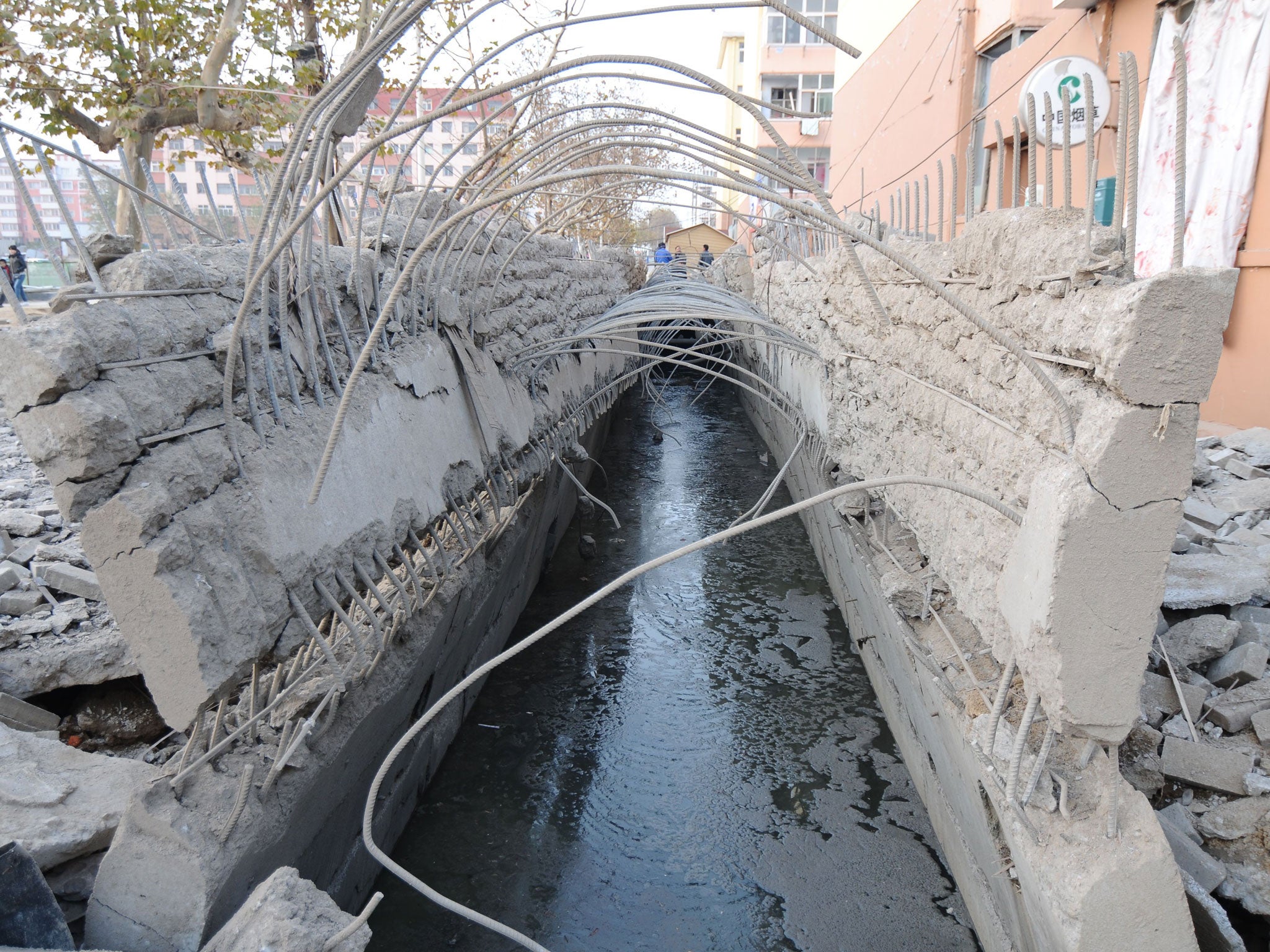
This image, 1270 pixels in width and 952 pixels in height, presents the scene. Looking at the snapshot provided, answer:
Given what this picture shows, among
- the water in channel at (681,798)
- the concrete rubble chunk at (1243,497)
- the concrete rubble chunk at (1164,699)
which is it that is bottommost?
the water in channel at (681,798)

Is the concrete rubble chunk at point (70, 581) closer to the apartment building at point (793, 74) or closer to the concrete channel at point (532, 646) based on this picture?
the concrete channel at point (532, 646)

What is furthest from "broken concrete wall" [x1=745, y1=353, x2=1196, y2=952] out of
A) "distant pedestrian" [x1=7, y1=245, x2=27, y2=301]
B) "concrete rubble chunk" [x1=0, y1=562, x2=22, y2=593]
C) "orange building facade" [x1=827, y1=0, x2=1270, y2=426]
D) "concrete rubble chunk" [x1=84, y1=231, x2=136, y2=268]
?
"distant pedestrian" [x1=7, y1=245, x2=27, y2=301]

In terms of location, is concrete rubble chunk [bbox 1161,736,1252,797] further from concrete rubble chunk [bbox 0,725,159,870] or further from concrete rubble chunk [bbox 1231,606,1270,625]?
concrete rubble chunk [bbox 0,725,159,870]

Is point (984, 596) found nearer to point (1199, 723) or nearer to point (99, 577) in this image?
point (1199, 723)

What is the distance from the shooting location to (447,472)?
4.26 meters

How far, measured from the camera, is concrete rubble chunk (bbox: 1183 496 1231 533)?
491 cm

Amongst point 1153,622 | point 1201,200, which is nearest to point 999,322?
point 1153,622

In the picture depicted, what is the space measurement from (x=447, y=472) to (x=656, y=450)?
8169 mm

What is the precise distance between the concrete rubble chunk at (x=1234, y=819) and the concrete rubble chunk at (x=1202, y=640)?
73cm

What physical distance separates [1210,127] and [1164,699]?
5.24m

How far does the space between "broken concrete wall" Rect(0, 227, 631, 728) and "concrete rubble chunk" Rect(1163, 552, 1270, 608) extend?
3.42 metres

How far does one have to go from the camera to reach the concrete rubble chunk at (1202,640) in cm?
371

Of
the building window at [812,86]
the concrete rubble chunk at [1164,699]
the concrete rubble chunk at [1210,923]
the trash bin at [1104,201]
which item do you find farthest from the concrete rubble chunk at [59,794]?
the building window at [812,86]

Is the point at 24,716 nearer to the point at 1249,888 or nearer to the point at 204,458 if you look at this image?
the point at 204,458
